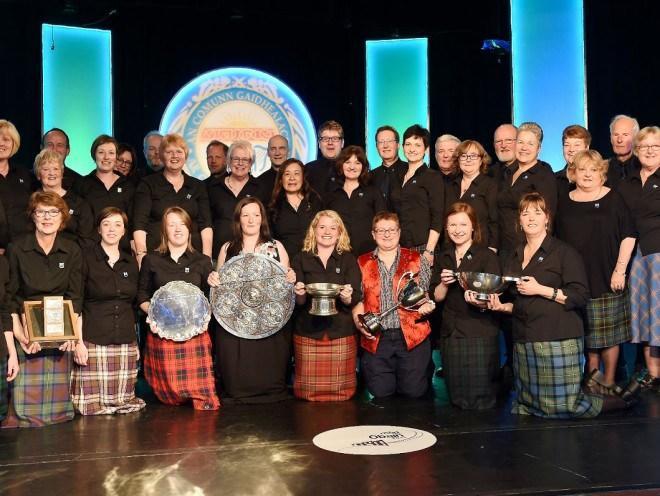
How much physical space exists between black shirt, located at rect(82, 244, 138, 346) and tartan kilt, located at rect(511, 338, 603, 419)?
8.34 feet

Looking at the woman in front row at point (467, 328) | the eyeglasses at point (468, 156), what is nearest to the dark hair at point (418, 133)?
the eyeglasses at point (468, 156)

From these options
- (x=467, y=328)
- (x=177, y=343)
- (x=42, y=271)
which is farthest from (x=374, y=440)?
(x=42, y=271)

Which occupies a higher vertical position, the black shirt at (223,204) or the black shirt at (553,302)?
the black shirt at (223,204)

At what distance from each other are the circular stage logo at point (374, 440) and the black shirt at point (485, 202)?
1.71 meters

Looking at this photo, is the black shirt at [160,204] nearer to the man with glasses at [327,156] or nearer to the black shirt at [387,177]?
the man with glasses at [327,156]

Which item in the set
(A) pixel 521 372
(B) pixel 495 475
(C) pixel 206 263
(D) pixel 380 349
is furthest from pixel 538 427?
(C) pixel 206 263

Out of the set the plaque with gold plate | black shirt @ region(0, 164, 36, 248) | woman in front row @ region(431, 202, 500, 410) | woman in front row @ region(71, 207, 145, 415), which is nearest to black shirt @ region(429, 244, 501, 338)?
woman in front row @ region(431, 202, 500, 410)

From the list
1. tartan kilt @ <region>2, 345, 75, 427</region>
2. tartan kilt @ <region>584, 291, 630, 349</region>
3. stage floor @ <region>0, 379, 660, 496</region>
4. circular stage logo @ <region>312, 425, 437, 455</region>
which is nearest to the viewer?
stage floor @ <region>0, 379, 660, 496</region>

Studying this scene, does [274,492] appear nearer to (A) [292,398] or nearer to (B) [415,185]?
(A) [292,398]

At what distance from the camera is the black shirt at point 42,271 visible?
496 cm

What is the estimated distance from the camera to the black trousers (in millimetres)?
5582

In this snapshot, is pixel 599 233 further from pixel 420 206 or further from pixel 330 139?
pixel 330 139

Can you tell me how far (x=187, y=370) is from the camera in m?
5.38

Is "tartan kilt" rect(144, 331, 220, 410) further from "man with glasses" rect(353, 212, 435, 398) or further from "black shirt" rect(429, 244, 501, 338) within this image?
"black shirt" rect(429, 244, 501, 338)
